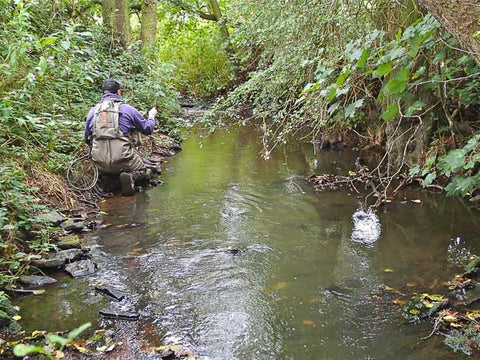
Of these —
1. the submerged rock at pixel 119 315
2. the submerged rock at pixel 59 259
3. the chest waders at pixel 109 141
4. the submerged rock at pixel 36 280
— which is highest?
the chest waders at pixel 109 141

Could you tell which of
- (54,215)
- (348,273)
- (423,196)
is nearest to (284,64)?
(423,196)

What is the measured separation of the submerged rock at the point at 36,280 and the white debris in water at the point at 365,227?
311 centimetres

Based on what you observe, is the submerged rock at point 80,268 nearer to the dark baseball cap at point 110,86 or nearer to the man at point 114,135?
the man at point 114,135

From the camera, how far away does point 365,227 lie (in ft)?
17.9

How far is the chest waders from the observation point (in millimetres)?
6695

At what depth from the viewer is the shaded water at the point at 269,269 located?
3355 mm

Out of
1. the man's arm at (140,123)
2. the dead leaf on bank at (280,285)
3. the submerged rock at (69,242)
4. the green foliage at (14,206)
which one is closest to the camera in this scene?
the dead leaf on bank at (280,285)

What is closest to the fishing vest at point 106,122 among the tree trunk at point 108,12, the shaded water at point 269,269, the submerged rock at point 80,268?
the shaded water at point 269,269

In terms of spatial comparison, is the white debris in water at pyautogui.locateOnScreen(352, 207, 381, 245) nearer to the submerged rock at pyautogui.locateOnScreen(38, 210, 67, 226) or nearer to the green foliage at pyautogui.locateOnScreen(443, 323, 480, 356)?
the green foliage at pyautogui.locateOnScreen(443, 323, 480, 356)

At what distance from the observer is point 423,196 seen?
21.2ft

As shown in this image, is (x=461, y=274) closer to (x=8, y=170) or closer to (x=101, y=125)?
(x=8, y=170)

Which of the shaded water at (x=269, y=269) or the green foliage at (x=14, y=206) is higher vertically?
the green foliage at (x=14, y=206)

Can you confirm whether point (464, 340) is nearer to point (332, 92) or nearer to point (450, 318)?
point (450, 318)

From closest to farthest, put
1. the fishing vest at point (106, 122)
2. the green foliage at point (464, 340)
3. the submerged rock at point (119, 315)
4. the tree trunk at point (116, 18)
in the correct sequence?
the green foliage at point (464, 340) → the submerged rock at point (119, 315) → the fishing vest at point (106, 122) → the tree trunk at point (116, 18)
